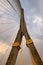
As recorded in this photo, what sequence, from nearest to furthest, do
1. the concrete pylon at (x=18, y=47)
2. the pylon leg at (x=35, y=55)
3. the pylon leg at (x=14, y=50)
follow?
1. the pylon leg at (x=14, y=50)
2. the concrete pylon at (x=18, y=47)
3. the pylon leg at (x=35, y=55)

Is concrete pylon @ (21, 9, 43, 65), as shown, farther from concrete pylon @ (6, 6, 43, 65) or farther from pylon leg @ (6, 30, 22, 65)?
pylon leg @ (6, 30, 22, 65)

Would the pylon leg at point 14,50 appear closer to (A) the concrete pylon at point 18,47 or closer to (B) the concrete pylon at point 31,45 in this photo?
(A) the concrete pylon at point 18,47

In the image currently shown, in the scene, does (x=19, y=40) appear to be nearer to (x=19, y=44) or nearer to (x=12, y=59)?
(x=19, y=44)

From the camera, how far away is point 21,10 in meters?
16.6

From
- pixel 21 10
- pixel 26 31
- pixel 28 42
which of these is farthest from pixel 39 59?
pixel 21 10

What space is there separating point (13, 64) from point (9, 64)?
0.36m

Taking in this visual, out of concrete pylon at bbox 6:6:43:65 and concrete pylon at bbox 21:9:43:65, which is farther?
concrete pylon at bbox 21:9:43:65

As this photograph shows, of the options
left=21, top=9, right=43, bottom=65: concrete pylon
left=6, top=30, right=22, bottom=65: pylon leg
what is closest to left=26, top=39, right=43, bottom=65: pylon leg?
left=21, top=9, right=43, bottom=65: concrete pylon

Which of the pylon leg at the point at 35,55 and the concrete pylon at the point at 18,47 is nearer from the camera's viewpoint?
the concrete pylon at the point at 18,47

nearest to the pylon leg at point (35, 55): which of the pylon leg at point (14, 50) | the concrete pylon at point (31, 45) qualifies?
the concrete pylon at point (31, 45)

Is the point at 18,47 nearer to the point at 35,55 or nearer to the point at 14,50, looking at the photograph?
the point at 14,50

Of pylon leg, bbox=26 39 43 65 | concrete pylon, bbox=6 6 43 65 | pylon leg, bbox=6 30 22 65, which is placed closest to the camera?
pylon leg, bbox=6 30 22 65

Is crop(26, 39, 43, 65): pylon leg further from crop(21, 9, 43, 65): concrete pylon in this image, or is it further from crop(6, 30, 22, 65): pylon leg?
crop(6, 30, 22, 65): pylon leg

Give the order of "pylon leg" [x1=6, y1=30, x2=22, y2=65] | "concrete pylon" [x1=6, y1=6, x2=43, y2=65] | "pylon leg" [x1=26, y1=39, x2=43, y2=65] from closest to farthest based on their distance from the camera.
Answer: "pylon leg" [x1=6, y1=30, x2=22, y2=65] → "concrete pylon" [x1=6, y1=6, x2=43, y2=65] → "pylon leg" [x1=26, y1=39, x2=43, y2=65]
